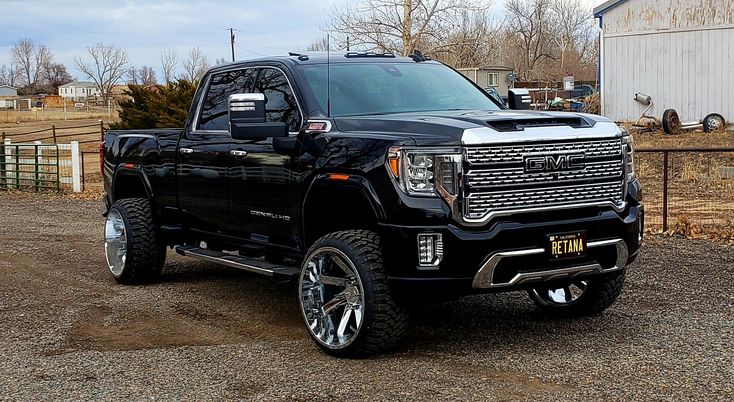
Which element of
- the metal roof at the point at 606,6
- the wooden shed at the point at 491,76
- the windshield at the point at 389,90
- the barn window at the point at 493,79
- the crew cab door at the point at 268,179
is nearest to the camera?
the crew cab door at the point at 268,179

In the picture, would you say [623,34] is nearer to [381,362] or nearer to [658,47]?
[658,47]

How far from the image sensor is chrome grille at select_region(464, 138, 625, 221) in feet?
19.9

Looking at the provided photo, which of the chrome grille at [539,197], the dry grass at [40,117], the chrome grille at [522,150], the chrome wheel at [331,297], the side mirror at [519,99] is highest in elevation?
the dry grass at [40,117]

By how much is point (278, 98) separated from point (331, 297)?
5.81 feet

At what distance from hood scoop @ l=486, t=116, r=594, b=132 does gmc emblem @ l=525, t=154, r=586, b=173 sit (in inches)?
8.1

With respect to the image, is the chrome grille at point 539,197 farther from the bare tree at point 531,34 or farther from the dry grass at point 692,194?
the bare tree at point 531,34

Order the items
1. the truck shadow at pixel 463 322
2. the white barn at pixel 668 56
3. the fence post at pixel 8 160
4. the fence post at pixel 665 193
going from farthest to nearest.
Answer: the white barn at pixel 668 56, the fence post at pixel 8 160, the fence post at pixel 665 193, the truck shadow at pixel 463 322

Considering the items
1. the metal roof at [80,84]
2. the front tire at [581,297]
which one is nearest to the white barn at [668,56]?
the front tire at [581,297]

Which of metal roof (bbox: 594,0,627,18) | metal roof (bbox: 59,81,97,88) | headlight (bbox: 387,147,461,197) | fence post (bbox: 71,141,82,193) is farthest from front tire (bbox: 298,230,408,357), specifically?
metal roof (bbox: 59,81,97,88)

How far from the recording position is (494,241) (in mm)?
6086

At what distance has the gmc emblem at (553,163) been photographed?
6.21 meters

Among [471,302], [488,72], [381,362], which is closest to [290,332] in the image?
[381,362]

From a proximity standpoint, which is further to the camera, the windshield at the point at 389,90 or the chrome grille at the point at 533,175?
the windshield at the point at 389,90

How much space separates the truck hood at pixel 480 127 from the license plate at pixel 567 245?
0.60m
